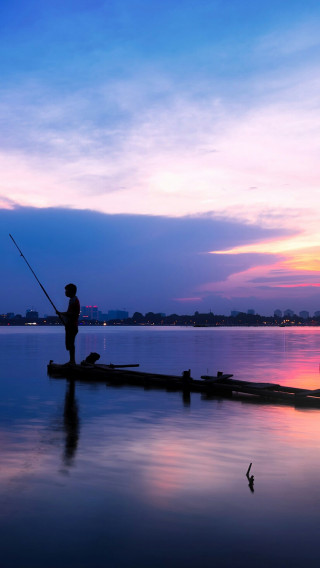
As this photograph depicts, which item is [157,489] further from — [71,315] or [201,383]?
[71,315]

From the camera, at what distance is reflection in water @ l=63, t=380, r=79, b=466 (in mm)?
10086

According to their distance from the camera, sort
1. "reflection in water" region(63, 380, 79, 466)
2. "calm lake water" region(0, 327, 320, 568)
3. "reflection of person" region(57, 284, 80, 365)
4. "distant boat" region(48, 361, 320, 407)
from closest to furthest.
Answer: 1. "calm lake water" region(0, 327, 320, 568)
2. "reflection in water" region(63, 380, 79, 466)
3. "distant boat" region(48, 361, 320, 407)
4. "reflection of person" region(57, 284, 80, 365)

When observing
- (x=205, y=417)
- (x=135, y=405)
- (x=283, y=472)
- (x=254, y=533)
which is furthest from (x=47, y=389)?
(x=254, y=533)

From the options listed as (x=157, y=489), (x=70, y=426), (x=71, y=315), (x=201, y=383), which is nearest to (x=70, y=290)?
(x=71, y=315)

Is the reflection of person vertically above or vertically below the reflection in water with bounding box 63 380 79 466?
above

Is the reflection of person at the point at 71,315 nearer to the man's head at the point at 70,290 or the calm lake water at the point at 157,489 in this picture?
the man's head at the point at 70,290

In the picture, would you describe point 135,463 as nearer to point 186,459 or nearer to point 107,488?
point 186,459

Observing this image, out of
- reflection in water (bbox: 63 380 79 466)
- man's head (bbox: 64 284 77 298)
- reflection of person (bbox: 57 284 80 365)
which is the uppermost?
man's head (bbox: 64 284 77 298)

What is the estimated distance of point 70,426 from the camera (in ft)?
43.5

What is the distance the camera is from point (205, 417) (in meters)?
15.0

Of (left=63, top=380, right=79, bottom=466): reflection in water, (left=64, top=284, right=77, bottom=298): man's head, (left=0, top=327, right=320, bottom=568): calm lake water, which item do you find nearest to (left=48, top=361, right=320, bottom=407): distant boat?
(left=0, top=327, right=320, bottom=568): calm lake water

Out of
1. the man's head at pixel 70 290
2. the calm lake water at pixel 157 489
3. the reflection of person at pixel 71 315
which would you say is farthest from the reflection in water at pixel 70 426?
the man's head at pixel 70 290

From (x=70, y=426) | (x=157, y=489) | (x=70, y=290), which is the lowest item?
(x=70, y=426)

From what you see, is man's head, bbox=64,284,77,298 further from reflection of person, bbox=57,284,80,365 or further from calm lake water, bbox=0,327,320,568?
calm lake water, bbox=0,327,320,568
